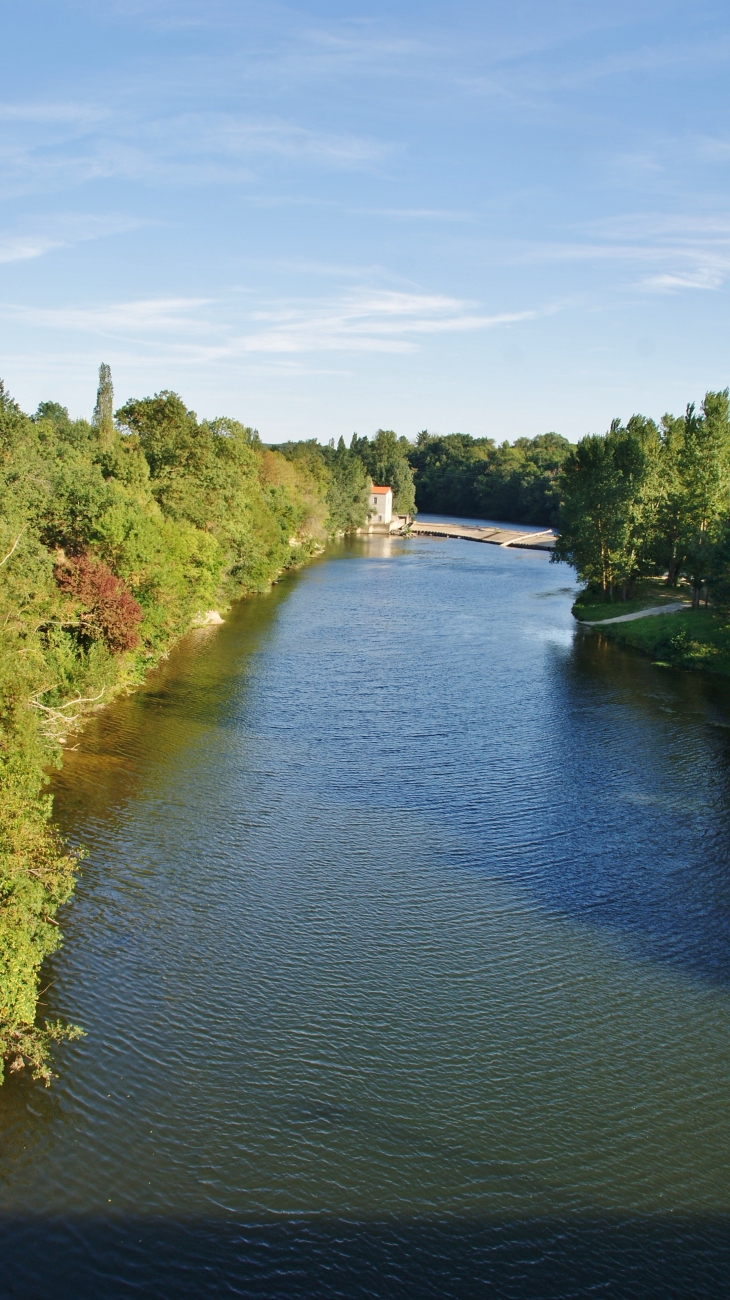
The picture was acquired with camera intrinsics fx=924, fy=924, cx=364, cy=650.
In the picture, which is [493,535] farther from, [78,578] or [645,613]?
[78,578]

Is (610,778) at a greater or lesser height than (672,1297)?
greater

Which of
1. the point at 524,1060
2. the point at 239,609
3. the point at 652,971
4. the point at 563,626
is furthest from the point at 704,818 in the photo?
the point at 239,609

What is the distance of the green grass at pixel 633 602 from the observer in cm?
6334

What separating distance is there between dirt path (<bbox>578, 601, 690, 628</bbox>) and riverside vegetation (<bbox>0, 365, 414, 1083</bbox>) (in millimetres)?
24154

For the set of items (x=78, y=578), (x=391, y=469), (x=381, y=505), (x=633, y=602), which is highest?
(x=391, y=469)

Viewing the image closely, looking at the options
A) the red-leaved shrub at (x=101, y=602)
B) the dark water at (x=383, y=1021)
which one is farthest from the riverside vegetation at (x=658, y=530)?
the red-leaved shrub at (x=101, y=602)

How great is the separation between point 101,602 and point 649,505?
40.5m

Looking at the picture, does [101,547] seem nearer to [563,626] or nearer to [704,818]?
[704,818]

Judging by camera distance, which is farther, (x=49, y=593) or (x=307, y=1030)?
(x=49, y=593)

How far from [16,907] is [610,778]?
70.8ft

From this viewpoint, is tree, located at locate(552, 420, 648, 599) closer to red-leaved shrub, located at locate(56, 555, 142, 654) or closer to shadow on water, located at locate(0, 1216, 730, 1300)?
red-leaved shrub, located at locate(56, 555, 142, 654)

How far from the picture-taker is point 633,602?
64875 millimetres

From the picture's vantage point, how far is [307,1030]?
17.8m

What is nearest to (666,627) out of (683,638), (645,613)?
(683,638)
